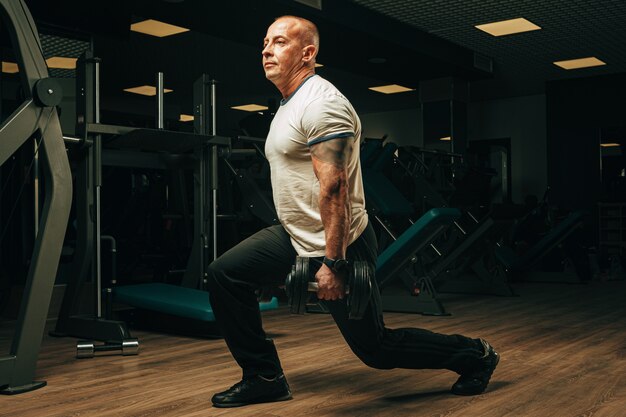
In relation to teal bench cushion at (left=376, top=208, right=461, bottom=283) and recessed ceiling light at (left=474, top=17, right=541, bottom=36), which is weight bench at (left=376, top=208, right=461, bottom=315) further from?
recessed ceiling light at (left=474, top=17, right=541, bottom=36)

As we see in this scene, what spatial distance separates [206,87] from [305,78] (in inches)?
79.9

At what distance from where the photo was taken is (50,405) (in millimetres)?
2498

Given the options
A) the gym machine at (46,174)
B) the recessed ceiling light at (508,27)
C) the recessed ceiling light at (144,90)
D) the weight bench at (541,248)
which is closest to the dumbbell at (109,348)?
the gym machine at (46,174)

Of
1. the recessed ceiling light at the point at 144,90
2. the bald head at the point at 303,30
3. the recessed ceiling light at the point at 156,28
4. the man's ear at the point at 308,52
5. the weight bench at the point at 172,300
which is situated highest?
the recessed ceiling light at the point at 144,90

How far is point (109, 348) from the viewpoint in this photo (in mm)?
3498

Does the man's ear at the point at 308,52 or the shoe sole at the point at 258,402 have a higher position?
the man's ear at the point at 308,52

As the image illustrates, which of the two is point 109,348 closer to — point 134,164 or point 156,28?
point 134,164

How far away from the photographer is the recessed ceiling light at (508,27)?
7.73 meters

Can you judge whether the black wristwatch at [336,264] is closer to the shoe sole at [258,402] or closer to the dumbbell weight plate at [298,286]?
the dumbbell weight plate at [298,286]

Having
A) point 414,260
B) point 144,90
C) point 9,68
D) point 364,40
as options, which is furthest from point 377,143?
point 144,90

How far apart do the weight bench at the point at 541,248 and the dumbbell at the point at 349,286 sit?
598 cm

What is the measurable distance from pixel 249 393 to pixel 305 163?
2.67 feet

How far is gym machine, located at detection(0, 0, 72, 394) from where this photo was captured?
105 inches

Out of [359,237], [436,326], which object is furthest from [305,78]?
[436,326]
